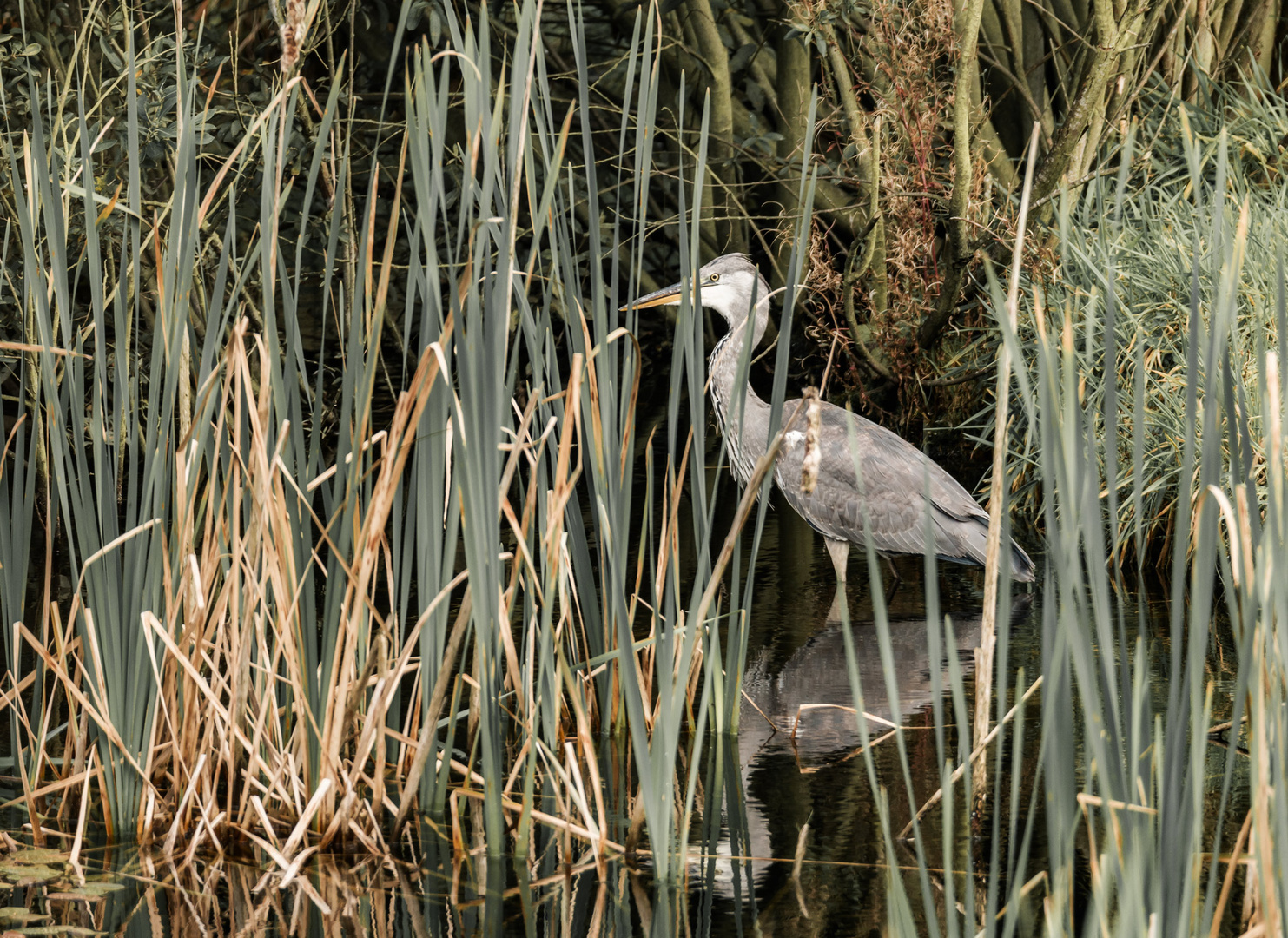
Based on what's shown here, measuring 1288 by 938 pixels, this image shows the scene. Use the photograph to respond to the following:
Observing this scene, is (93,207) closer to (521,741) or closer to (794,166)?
(521,741)

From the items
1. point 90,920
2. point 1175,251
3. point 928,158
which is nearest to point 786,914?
→ point 90,920

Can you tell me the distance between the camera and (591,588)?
8.39 feet

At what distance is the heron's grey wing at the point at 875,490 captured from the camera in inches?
181

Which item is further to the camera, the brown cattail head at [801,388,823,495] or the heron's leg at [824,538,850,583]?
the heron's leg at [824,538,850,583]

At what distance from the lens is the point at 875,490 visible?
4.78 metres

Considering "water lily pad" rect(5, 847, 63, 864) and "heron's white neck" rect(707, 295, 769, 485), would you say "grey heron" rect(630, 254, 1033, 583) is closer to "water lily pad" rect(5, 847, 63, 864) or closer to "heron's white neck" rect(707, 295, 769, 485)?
"heron's white neck" rect(707, 295, 769, 485)

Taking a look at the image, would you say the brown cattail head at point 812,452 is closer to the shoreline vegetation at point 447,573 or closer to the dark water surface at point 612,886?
the shoreline vegetation at point 447,573

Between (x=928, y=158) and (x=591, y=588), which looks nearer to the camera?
(x=591, y=588)

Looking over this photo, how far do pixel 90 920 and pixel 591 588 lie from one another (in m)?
0.95

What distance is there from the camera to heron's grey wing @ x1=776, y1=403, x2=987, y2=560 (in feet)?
15.1

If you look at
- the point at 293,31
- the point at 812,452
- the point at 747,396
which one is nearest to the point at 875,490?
the point at 747,396

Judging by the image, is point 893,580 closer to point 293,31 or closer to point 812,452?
point 293,31

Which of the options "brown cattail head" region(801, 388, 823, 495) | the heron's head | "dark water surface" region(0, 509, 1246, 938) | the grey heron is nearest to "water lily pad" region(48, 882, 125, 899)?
"dark water surface" region(0, 509, 1246, 938)

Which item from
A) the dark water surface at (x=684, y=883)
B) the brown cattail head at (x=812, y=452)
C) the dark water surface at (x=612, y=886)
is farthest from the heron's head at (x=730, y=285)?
the brown cattail head at (x=812, y=452)
